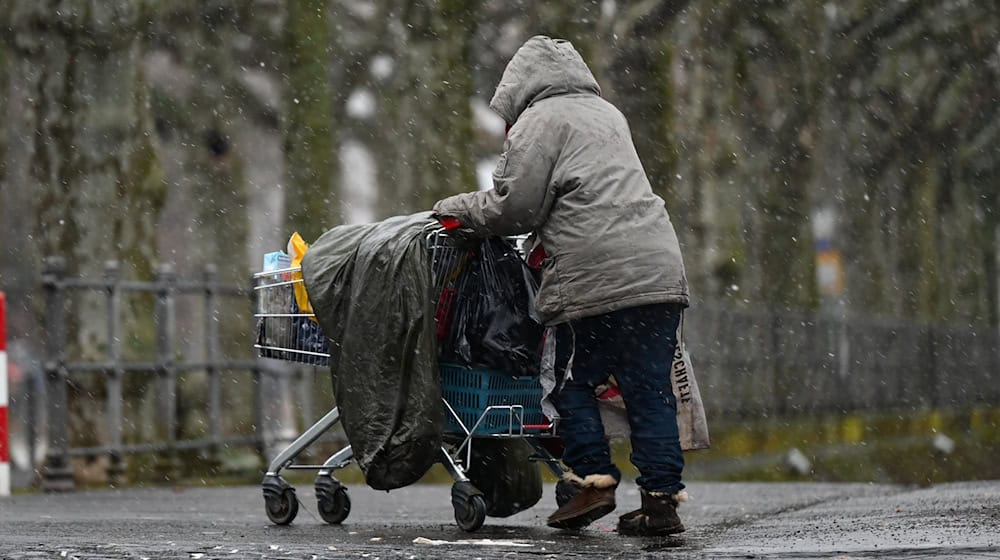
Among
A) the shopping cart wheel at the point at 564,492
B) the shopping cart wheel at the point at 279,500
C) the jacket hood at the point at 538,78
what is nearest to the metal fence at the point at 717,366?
the shopping cart wheel at the point at 279,500

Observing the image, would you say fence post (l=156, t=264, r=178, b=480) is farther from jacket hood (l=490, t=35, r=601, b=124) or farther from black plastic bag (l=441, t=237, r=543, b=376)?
jacket hood (l=490, t=35, r=601, b=124)

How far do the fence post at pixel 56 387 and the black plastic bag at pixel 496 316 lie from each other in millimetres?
5181

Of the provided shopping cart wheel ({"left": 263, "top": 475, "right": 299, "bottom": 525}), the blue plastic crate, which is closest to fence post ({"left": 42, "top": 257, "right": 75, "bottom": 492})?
shopping cart wheel ({"left": 263, "top": 475, "right": 299, "bottom": 525})

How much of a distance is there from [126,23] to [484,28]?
15.5 metres

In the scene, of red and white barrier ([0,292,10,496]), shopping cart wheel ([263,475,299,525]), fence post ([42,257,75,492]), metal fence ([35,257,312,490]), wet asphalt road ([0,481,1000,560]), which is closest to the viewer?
wet asphalt road ([0,481,1000,560])

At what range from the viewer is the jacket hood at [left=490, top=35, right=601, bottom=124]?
7555mm

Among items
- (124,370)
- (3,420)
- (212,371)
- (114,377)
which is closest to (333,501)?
(3,420)

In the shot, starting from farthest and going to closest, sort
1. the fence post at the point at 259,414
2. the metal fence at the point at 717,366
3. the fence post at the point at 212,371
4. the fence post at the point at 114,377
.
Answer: the fence post at the point at 259,414 < the fence post at the point at 212,371 < the fence post at the point at 114,377 < the metal fence at the point at 717,366

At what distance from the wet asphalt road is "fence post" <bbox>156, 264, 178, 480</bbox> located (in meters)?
2.25

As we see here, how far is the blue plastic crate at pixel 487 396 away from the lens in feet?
25.1

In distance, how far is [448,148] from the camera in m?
19.9

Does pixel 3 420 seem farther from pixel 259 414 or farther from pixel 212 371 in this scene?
pixel 259 414

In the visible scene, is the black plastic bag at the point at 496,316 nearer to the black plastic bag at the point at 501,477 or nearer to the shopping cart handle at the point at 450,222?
the shopping cart handle at the point at 450,222

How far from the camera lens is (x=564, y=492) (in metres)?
7.77
